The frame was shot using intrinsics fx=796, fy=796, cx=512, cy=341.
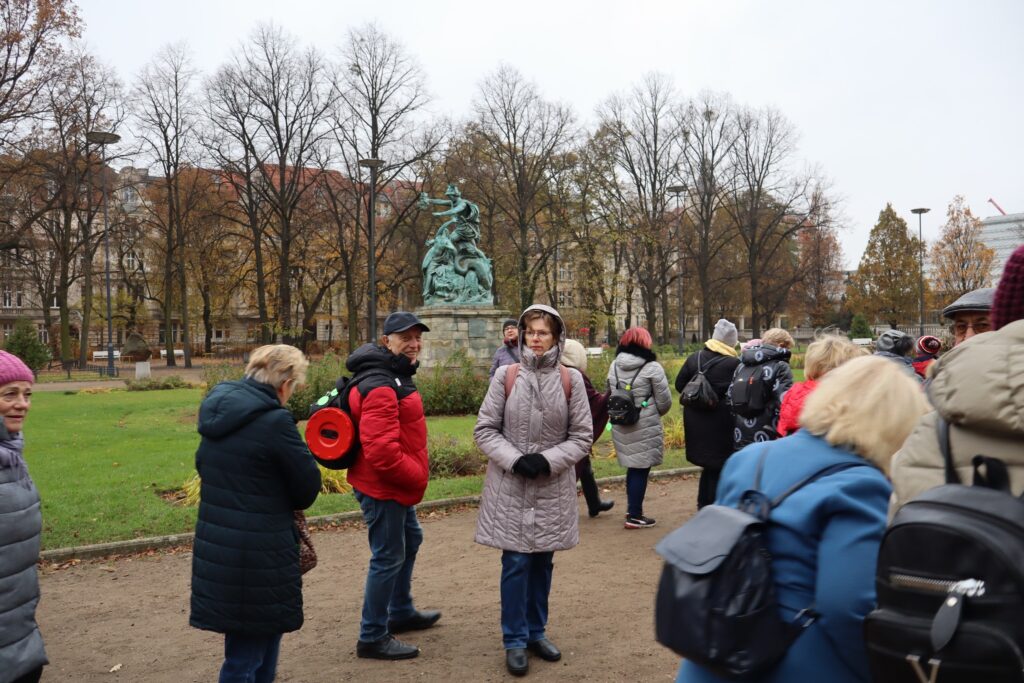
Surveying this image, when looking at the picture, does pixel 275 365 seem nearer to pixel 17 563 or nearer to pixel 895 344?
pixel 17 563

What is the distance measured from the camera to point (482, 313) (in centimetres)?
2180

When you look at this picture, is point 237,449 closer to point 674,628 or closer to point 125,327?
point 674,628

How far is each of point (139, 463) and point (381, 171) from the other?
2862cm

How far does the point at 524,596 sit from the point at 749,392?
102 inches

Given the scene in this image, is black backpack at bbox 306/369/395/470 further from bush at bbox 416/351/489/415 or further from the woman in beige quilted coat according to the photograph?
bush at bbox 416/351/489/415

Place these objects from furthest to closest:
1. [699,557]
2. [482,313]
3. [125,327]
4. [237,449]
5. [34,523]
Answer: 1. [125,327]
2. [482,313]
3. [237,449]
4. [34,523]
5. [699,557]

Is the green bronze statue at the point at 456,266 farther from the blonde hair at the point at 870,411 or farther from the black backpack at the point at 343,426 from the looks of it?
the blonde hair at the point at 870,411

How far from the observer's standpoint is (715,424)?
674cm

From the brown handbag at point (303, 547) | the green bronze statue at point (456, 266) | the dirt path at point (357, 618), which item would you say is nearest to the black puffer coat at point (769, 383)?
the dirt path at point (357, 618)

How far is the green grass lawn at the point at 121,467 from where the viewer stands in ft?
25.2

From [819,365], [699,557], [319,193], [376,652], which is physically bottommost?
[376,652]

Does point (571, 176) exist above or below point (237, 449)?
above

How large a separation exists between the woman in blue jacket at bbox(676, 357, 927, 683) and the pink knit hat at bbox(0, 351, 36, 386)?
274 centimetres

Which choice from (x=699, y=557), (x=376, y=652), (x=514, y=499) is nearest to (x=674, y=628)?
(x=699, y=557)
